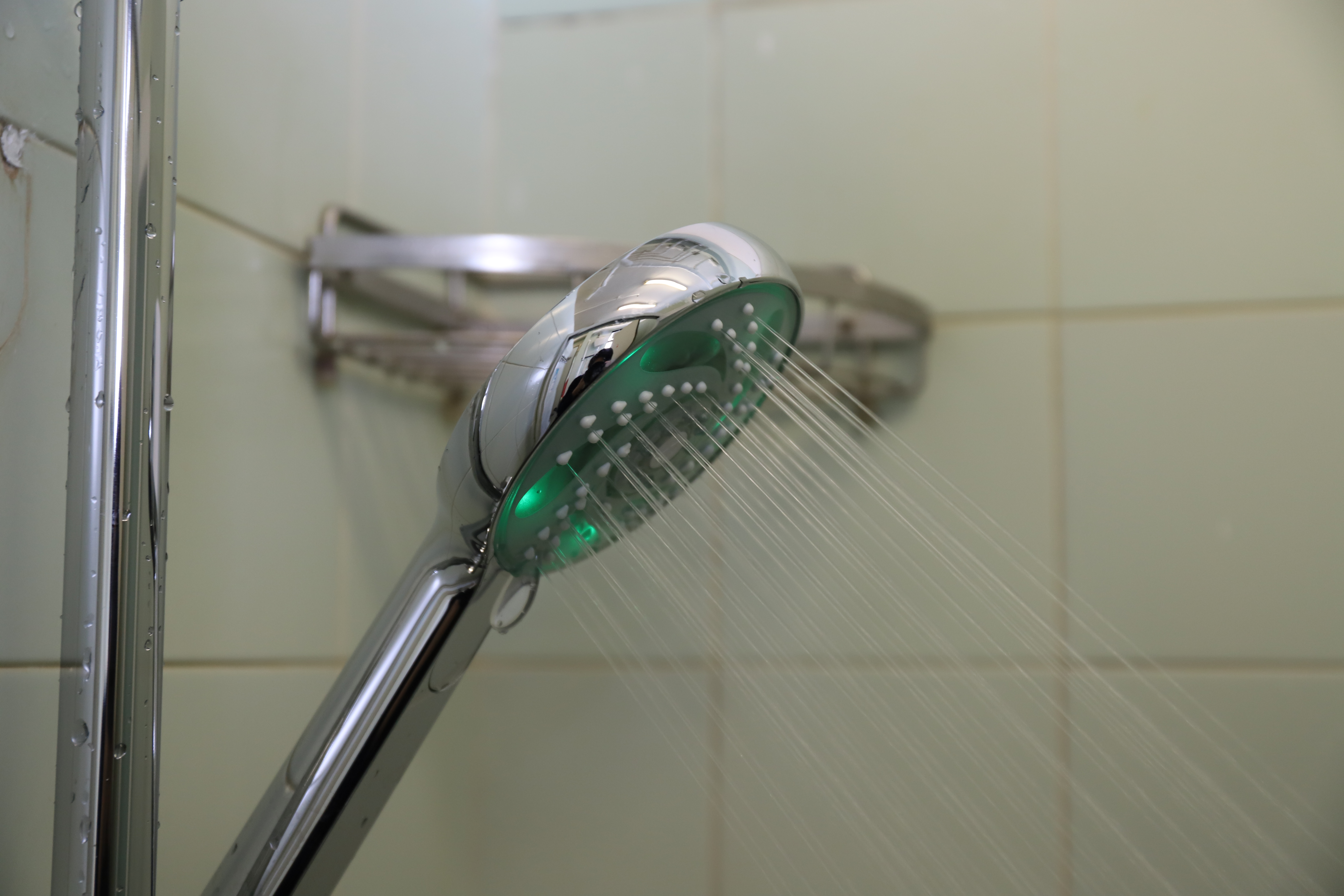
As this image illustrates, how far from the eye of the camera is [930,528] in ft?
2.27

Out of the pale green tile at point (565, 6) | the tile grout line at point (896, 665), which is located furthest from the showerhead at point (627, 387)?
the pale green tile at point (565, 6)

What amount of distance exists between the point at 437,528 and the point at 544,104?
0.50 meters

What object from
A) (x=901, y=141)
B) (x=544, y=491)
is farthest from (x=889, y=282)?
(x=544, y=491)

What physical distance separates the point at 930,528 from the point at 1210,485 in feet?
0.60

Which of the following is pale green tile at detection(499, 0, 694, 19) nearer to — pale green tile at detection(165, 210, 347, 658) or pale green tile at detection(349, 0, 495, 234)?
pale green tile at detection(349, 0, 495, 234)

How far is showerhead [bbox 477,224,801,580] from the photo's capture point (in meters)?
0.35

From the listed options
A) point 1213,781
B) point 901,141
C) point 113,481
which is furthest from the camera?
point 901,141

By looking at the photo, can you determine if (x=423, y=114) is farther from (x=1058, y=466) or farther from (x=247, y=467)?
(x=1058, y=466)

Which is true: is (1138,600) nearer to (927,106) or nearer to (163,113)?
(927,106)

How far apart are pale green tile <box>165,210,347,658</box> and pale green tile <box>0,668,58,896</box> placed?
117 millimetres

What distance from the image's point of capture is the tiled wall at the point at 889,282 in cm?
62

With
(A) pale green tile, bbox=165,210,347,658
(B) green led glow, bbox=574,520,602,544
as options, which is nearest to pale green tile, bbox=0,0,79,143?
(A) pale green tile, bbox=165,210,347,658

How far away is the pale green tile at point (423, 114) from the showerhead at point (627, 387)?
1.01 ft

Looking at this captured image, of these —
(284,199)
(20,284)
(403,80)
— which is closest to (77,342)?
(20,284)
